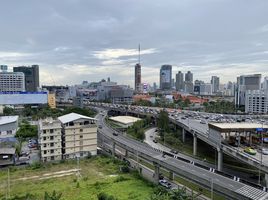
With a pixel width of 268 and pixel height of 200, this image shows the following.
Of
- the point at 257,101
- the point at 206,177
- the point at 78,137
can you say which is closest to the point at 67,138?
the point at 78,137

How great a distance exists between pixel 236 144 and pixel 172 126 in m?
40.4

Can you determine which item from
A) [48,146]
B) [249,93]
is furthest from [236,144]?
[249,93]

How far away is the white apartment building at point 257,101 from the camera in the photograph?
425 ft

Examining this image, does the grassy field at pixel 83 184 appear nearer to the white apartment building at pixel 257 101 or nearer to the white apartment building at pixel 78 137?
the white apartment building at pixel 78 137

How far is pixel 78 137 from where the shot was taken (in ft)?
183

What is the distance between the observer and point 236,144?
47312mm

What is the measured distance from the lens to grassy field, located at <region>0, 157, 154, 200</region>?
35.6m

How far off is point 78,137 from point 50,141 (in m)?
5.98

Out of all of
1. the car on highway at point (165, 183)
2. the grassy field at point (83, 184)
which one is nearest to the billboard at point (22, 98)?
the grassy field at point (83, 184)

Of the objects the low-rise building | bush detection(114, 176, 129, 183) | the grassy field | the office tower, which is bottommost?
the grassy field

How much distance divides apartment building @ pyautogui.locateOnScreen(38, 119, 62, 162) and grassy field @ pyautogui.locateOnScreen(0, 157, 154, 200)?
4506 millimetres

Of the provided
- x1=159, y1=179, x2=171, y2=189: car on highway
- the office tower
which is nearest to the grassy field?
x1=159, y1=179, x2=171, y2=189: car on highway

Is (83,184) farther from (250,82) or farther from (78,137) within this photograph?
(250,82)

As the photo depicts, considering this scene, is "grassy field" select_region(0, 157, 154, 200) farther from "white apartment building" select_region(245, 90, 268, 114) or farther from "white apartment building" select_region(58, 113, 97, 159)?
"white apartment building" select_region(245, 90, 268, 114)
